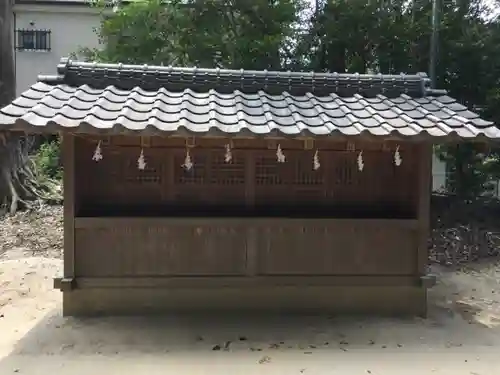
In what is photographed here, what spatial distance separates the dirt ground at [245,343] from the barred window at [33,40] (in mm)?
12639

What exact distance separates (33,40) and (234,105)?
14014mm

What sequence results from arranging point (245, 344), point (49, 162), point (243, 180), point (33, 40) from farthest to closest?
point (33, 40) → point (49, 162) → point (243, 180) → point (245, 344)

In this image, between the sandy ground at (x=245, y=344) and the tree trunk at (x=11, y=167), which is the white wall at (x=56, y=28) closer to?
the tree trunk at (x=11, y=167)

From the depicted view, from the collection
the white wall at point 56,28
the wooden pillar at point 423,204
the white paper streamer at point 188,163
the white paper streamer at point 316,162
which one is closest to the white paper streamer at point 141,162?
the white paper streamer at point 188,163

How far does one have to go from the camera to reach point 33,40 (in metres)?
16.4

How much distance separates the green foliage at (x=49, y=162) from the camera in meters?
12.1

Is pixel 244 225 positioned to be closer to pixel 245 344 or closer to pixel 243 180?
pixel 243 180

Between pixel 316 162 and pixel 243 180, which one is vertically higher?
pixel 316 162

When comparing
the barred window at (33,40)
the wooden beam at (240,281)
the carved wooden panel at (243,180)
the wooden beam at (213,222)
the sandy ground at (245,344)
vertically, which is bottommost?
the sandy ground at (245,344)

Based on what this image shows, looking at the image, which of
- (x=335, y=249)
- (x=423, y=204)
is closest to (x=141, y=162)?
(x=335, y=249)

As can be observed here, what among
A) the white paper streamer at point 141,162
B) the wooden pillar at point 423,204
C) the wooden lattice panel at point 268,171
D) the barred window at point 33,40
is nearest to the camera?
the white paper streamer at point 141,162

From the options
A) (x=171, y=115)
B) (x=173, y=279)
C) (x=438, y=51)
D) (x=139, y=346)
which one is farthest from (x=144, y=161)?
(x=438, y=51)

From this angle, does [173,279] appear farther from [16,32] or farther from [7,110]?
[16,32]

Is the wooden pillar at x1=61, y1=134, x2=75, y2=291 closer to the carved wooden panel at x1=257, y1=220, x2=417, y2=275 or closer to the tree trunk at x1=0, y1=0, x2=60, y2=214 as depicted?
the carved wooden panel at x1=257, y1=220, x2=417, y2=275
